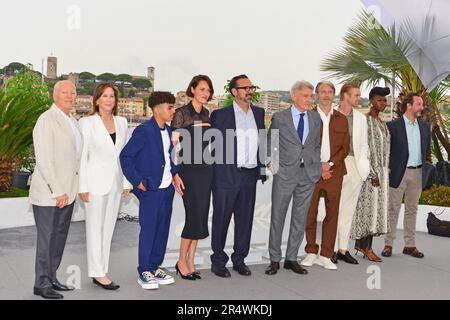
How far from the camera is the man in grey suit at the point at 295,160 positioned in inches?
173

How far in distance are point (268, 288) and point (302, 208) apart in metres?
0.76

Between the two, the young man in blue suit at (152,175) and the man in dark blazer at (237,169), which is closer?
the young man in blue suit at (152,175)

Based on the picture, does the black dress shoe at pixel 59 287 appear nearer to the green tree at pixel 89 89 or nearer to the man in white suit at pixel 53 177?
the man in white suit at pixel 53 177

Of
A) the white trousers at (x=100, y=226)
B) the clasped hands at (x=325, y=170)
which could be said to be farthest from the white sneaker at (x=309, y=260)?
the white trousers at (x=100, y=226)

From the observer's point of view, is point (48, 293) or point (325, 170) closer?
point (48, 293)

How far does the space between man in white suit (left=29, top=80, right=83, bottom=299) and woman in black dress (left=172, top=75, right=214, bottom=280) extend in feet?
2.45

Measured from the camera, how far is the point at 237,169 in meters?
4.28

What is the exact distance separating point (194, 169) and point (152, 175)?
39 centimetres

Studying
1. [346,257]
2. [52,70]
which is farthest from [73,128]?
[52,70]

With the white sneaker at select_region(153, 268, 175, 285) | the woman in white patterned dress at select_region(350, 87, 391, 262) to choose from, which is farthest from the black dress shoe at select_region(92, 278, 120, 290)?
the woman in white patterned dress at select_region(350, 87, 391, 262)

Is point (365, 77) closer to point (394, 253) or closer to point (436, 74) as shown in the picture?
point (436, 74)

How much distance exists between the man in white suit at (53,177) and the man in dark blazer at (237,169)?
1.10 meters

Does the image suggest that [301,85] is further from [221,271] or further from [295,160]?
[221,271]
